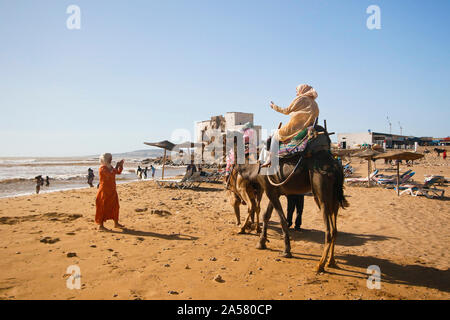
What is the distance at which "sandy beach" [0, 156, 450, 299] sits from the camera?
4.01 m

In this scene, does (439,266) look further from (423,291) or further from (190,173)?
(190,173)

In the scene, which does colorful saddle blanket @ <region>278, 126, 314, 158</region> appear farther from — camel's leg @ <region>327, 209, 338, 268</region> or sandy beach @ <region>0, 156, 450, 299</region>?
sandy beach @ <region>0, 156, 450, 299</region>

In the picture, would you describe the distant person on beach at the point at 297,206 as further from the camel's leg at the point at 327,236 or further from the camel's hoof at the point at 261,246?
the camel's leg at the point at 327,236

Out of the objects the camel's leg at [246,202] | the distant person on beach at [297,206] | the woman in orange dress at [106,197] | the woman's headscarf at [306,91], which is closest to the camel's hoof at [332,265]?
the camel's leg at [246,202]

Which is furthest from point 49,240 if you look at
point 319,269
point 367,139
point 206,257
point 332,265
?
point 367,139

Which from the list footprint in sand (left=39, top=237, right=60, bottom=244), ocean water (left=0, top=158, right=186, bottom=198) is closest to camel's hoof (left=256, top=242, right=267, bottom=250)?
footprint in sand (left=39, top=237, right=60, bottom=244)

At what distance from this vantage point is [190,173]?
18.6m

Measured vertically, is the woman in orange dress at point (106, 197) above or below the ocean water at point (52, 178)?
above

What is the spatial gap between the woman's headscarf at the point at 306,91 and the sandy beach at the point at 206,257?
3267 millimetres

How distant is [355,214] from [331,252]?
228 inches

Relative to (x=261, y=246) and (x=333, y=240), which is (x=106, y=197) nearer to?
(x=261, y=246)

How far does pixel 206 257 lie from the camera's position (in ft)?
17.8

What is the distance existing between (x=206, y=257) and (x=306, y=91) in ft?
12.7

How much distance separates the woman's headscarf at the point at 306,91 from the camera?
5.33 m
